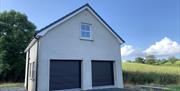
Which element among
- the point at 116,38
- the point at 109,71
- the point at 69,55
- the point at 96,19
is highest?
the point at 96,19

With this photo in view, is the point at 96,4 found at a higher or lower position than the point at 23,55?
higher

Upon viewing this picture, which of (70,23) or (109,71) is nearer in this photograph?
(70,23)

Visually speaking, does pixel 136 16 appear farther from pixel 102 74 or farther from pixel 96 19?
pixel 102 74

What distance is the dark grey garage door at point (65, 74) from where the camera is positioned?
14.9 meters

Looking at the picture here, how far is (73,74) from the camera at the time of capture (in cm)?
1584

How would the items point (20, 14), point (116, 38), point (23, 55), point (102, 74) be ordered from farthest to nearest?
point (20, 14)
point (23, 55)
point (116, 38)
point (102, 74)

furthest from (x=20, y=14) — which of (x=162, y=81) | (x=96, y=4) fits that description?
(x=162, y=81)

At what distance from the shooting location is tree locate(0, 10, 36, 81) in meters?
31.9

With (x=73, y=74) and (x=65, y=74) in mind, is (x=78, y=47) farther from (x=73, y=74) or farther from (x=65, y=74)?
(x=65, y=74)

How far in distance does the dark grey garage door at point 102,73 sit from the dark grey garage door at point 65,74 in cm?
149

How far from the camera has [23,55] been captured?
33094mm

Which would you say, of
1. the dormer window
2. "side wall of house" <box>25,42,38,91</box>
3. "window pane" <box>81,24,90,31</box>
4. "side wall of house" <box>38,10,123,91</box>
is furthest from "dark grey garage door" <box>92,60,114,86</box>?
"side wall of house" <box>25,42,38,91</box>

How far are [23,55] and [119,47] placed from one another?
20.5 metres

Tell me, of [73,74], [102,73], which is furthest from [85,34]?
[102,73]
